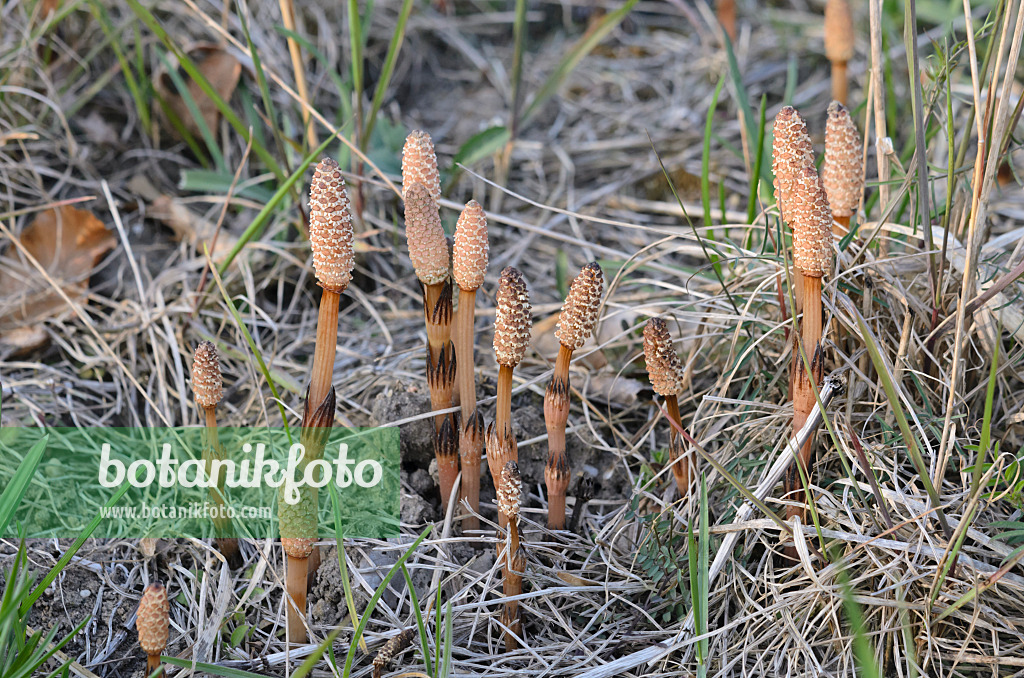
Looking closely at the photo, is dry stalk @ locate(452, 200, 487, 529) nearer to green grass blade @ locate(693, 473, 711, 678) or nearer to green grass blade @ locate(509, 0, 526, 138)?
green grass blade @ locate(693, 473, 711, 678)

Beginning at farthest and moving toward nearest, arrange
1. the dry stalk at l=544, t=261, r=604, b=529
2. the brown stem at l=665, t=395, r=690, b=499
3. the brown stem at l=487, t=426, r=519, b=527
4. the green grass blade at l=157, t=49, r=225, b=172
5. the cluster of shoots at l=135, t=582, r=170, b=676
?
1. the green grass blade at l=157, t=49, r=225, b=172
2. the brown stem at l=665, t=395, r=690, b=499
3. the brown stem at l=487, t=426, r=519, b=527
4. the dry stalk at l=544, t=261, r=604, b=529
5. the cluster of shoots at l=135, t=582, r=170, b=676

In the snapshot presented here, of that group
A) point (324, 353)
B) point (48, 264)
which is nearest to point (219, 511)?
point (324, 353)

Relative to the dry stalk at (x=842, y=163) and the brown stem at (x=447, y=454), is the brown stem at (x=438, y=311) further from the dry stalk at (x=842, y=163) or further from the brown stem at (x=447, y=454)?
the dry stalk at (x=842, y=163)

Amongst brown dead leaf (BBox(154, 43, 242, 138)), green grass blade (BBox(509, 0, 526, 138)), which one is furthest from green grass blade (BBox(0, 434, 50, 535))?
green grass blade (BBox(509, 0, 526, 138))

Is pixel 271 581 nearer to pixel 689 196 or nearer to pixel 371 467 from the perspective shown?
pixel 371 467

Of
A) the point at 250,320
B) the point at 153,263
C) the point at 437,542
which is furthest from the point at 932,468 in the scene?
the point at 153,263

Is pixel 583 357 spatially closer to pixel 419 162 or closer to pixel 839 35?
pixel 419 162

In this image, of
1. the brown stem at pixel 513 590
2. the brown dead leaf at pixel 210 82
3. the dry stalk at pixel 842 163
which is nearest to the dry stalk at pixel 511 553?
the brown stem at pixel 513 590
